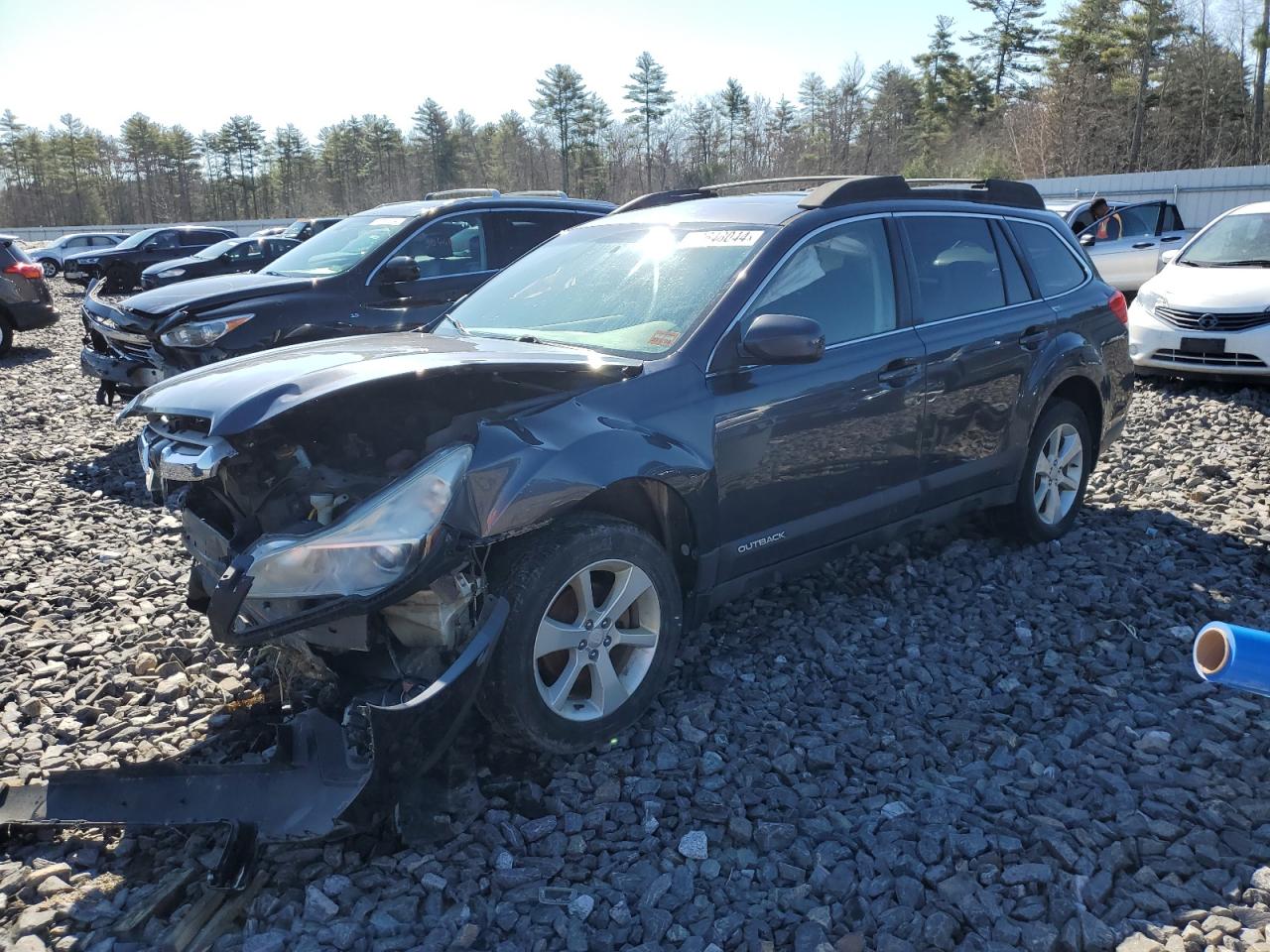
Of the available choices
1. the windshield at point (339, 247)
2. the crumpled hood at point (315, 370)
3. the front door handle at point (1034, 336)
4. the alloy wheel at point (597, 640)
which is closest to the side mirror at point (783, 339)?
the crumpled hood at point (315, 370)

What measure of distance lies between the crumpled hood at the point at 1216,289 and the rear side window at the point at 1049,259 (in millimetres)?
4250

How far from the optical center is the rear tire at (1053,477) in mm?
5066

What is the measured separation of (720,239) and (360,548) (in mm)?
2121

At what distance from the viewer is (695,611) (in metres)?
3.69

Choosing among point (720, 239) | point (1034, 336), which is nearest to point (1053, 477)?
point (1034, 336)

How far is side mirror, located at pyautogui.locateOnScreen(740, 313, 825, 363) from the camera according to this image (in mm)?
3502

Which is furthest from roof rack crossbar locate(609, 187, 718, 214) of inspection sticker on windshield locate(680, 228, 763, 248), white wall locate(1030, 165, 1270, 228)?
white wall locate(1030, 165, 1270, 228)

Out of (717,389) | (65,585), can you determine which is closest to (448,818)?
(717,389)

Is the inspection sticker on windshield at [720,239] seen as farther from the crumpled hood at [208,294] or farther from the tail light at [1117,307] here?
the crumpled hood at [208,294]

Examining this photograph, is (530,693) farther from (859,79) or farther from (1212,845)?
(859,79)

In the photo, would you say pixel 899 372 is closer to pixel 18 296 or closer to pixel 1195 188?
pixel 18 296

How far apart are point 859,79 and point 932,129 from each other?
303 inches

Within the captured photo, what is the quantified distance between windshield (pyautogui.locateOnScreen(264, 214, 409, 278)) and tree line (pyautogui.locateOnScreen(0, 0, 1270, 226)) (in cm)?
3218

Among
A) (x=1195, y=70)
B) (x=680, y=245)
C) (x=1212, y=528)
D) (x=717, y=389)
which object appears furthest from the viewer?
(x=1195, y=70)
